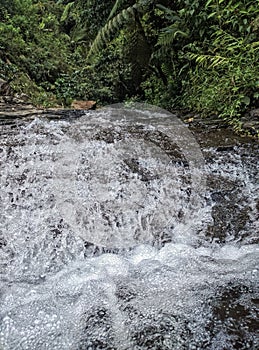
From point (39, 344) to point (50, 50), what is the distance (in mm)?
9758

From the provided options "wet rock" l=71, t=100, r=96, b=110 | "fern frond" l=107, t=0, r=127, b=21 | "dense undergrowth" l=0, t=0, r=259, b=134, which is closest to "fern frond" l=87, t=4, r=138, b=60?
"dense undergrowth" l=0, t=0, r=259, b=134

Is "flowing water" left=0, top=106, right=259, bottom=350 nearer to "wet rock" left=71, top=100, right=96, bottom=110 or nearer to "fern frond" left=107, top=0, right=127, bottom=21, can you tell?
"wet rock" left=71, top=100, right=96, bottom=110

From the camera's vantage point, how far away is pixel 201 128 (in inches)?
199

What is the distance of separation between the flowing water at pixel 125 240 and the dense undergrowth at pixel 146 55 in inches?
58.0

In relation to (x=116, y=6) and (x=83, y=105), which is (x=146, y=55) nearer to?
(x=116, y=6)

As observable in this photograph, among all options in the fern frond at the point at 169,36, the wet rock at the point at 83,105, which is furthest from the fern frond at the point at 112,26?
the wet rock at the point at 83,105

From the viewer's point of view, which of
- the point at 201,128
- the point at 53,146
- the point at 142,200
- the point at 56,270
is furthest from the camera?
the point at 201,128

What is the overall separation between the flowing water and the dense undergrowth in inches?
58.0

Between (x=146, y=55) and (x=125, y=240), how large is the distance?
5.74 metres

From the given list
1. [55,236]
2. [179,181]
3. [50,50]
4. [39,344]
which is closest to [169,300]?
[39,344]

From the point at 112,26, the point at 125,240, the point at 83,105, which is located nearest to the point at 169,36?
the point at 112,26

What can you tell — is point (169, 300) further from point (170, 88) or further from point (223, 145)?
point (170, 88)

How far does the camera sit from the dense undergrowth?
5387 mm

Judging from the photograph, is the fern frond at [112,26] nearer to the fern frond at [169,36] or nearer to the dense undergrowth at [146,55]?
the dense undergrowth at [146,55]
